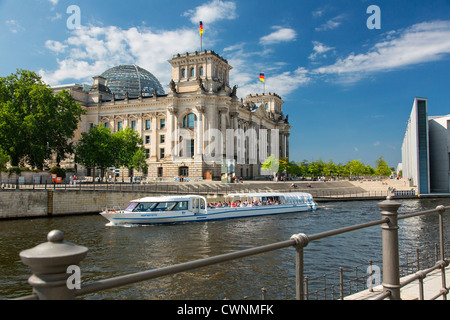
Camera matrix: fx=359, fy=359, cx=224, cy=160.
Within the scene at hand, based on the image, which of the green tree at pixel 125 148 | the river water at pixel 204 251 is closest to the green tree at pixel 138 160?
the green tree at pixel 125 148

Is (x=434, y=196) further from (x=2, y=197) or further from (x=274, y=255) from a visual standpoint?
(x=2, y=197)

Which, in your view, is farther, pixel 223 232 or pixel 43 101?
pixel 43 101

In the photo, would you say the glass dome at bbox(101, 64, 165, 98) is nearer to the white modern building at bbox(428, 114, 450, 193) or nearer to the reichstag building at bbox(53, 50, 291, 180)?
the reichstag building at bbox(53, 50, 291, 180)

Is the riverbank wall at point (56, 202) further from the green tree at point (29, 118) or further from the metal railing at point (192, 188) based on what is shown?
the green tree at point (29, 118)

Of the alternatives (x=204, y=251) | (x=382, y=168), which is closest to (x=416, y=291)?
(x=204, y=251)

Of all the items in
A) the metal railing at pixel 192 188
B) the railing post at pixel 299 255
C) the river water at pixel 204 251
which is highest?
the railing post at pixel 299 255

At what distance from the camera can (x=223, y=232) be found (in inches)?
1188

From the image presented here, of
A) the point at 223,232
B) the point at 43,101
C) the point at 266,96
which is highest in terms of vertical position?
the point at 266,96

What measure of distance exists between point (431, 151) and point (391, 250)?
75613 mm

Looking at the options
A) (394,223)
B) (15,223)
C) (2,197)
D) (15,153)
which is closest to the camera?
(394,223)

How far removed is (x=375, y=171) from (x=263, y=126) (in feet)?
303

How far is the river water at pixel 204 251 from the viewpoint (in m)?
14.7

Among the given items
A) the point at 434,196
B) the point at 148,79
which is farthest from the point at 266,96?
the point at 434,196

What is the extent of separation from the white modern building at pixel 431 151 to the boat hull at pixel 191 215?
104ft
